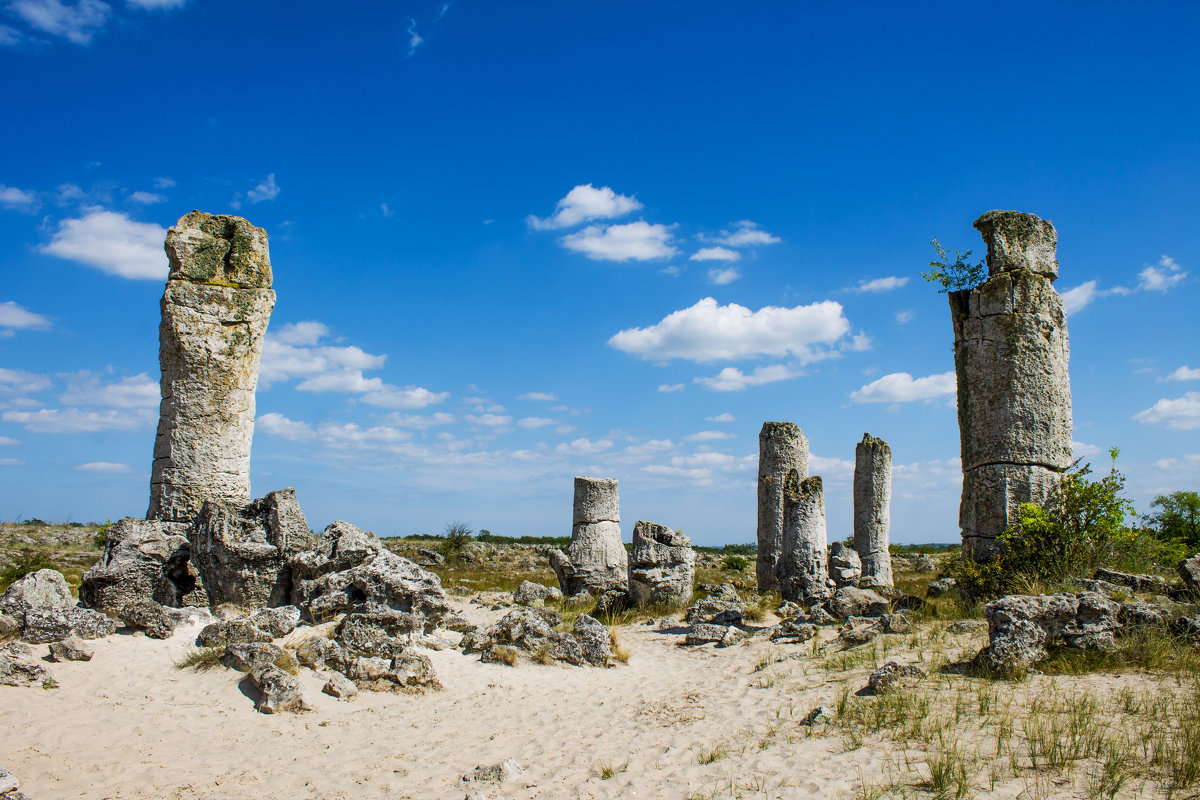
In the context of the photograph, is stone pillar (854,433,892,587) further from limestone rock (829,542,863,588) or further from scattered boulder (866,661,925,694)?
scattered boulder (866,661,925,694)

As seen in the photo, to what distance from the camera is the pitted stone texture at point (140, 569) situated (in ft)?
30.8

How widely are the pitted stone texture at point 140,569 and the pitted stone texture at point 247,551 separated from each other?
23cm

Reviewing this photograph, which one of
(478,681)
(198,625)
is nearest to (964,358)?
(478,681)

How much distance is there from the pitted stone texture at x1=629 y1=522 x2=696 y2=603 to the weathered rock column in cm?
473

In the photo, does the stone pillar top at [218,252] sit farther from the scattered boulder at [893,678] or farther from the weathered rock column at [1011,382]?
the weathered rock column at [1011,382]

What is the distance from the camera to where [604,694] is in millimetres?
7621

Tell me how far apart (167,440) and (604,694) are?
7076 millimetres

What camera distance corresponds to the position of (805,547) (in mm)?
12820

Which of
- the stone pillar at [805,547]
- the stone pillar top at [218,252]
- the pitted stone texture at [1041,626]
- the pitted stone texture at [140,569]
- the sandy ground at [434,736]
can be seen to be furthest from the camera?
the stone pillar at [805,547]

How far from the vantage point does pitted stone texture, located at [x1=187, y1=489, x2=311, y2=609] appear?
10.1 meters

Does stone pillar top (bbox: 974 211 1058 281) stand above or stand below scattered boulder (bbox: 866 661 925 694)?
above

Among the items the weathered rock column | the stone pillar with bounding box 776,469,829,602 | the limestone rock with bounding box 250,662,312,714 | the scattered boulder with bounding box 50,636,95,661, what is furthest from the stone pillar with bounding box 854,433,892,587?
the scattered boulder with bounding box 50,636,95,661

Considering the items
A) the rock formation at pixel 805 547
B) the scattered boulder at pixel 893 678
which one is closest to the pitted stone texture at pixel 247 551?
the scattered boulder at pixel 893 678

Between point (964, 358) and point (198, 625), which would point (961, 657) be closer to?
point (964, 358)
